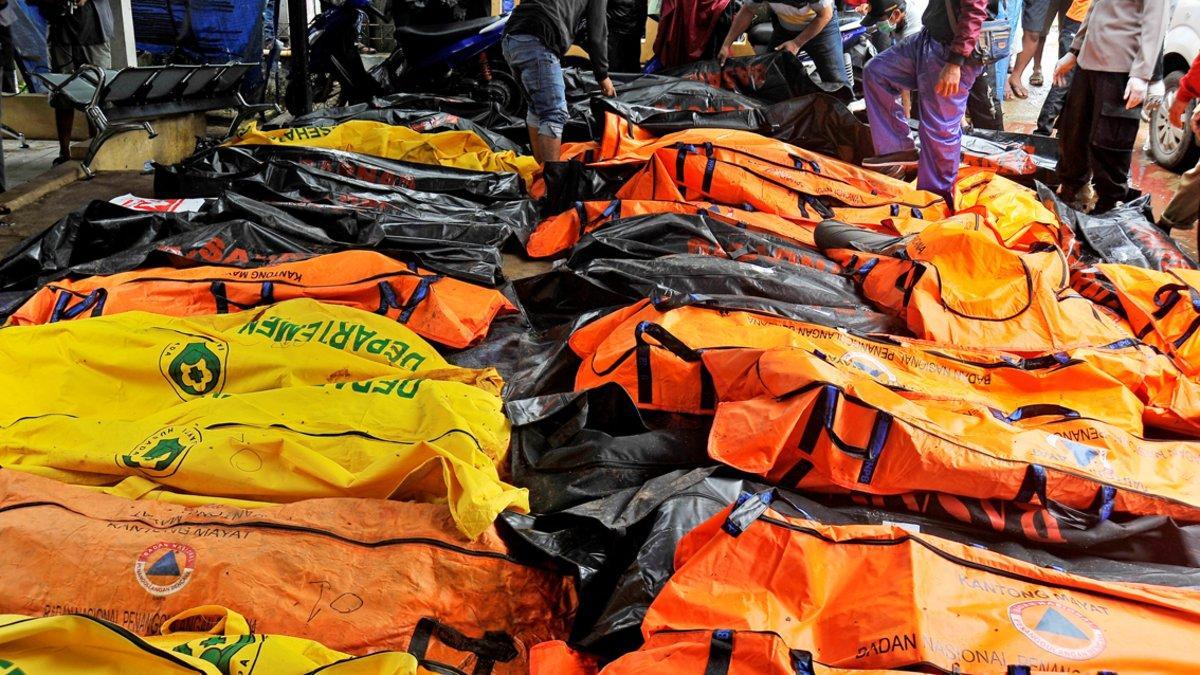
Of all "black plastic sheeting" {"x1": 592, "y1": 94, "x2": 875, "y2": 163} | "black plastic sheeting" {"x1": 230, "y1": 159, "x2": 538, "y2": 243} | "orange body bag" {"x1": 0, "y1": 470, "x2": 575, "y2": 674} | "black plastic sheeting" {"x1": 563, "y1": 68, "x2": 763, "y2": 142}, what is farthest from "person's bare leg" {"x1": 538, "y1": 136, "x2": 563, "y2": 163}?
"orange body bag" {"x1": 0, "y1": 470, "x2": 575, "y2": 674}

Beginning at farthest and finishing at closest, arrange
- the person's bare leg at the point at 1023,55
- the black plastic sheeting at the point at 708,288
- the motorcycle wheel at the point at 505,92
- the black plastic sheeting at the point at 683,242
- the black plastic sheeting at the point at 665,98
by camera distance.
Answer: the person's bare leg at the point at 1023,55, the motorcycle wheel at the point at 505,92, the black plastic sheeting at the point at 665,98, the black plastic sheeting at the point at 683,242, the black plastic sheeting at the point at 708,288

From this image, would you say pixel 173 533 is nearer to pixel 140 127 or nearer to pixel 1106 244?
pixel 1106 244

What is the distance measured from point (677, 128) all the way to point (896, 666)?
13.4 feet

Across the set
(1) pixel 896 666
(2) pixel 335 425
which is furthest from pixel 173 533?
(1) pixel 896 666

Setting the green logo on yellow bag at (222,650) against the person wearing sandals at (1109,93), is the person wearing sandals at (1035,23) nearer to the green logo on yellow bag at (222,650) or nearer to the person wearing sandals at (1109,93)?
the person wearing sandals at (1109,93)

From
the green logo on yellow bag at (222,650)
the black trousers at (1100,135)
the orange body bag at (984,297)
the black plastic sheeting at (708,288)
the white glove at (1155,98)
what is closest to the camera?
the green logo on yellow bag at (222,650)

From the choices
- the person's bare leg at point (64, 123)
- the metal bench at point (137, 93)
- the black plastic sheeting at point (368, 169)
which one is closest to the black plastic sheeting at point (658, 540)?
the black plastic sheeting at point (368, 169)

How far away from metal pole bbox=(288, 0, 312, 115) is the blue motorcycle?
0.08m

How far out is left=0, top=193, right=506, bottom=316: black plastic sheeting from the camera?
3441mm

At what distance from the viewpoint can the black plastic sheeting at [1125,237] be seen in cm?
394

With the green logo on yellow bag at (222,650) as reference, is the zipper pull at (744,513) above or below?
above

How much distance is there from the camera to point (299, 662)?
1526 millimetres

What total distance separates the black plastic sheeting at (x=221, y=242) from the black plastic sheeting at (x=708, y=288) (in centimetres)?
25

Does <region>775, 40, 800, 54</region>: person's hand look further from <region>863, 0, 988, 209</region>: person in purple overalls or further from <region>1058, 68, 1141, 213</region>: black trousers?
<region>1058, 68, 1141, 213</region>: black trousers
